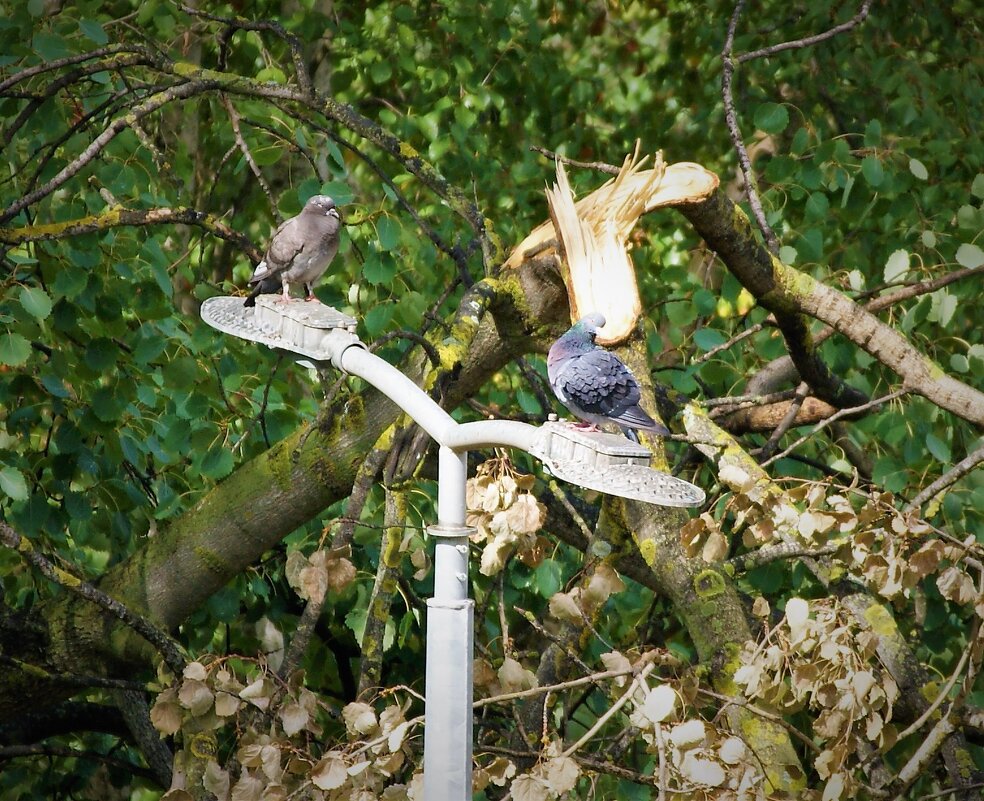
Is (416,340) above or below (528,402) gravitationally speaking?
below

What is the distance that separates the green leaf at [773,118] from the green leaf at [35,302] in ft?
6.17

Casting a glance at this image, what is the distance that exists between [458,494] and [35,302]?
1.20m

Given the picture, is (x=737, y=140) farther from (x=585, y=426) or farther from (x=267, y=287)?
(x=585, y=426)

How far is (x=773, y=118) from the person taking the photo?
3.51 meters

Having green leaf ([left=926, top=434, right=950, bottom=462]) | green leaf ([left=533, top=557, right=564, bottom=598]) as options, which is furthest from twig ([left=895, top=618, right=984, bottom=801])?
green leaf ([left=533, top=557, right=564, bottom=598])

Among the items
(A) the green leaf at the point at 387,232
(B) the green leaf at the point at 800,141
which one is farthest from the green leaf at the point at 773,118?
(A) the green leaf at the point at 387,232

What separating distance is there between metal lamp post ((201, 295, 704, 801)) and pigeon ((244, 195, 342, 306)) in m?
0.50

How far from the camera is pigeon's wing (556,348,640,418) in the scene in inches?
67.7

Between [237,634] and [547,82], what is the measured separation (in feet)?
7.85

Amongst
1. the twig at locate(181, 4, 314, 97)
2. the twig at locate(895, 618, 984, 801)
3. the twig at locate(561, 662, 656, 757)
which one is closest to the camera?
the twig at locate(561, 662, 656, 757)

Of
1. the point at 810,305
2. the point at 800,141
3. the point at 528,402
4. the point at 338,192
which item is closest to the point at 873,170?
the point at 800,141

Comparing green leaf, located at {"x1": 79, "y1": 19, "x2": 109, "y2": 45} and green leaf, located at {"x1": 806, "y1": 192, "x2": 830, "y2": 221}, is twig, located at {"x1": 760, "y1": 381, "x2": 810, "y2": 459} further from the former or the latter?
green leaf, located at {"x1": 79, "y1": 19, "x2": 109, "y2": 45}

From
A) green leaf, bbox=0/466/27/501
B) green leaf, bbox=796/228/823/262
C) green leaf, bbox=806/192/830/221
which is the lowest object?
green leaf, bbox=0/466/27/501

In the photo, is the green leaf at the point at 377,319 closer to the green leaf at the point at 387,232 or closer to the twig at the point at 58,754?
the green leaf at the point at 387,232
